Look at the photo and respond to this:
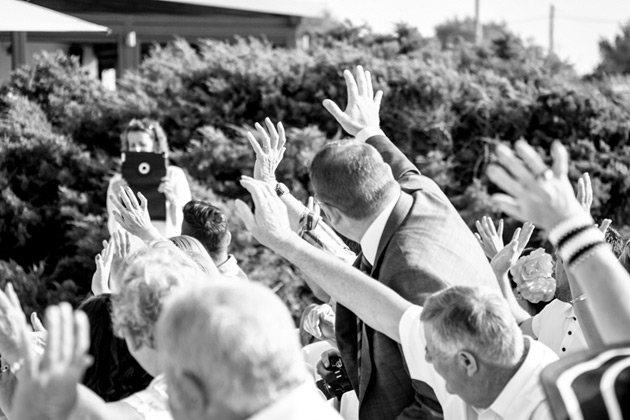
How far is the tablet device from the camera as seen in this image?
6.65 meters

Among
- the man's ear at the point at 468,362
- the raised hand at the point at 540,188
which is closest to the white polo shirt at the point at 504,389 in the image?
the man's ear at the point at 468,362

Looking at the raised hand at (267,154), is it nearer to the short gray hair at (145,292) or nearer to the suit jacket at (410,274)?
the suit jacket at (410,274)

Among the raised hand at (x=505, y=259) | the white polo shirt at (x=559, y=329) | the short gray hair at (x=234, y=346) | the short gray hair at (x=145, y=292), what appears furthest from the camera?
the raised hand at (x=505, y=259)

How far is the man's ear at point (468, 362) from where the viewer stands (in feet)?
8.79

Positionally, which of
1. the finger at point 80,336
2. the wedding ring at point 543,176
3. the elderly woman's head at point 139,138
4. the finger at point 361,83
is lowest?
the elderly woman's head at point 139,138

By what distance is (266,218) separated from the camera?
9.29 ft

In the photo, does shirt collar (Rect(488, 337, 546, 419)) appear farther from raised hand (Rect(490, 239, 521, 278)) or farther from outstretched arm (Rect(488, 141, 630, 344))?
raised hand (Rect(490, 239, 521, 278))

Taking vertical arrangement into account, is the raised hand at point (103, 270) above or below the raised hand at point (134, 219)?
below

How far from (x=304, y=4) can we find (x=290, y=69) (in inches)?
263

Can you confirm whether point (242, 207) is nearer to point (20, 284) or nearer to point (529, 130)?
point (20, 284)

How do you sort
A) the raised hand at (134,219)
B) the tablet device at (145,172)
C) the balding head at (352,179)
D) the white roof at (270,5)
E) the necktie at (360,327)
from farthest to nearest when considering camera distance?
the white roof at (270,5)
the tablet device at (145,172)
the raised hand at (134,219)
the necktie at (360,327)
the balding head at (352,179)

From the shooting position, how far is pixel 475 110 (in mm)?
8977

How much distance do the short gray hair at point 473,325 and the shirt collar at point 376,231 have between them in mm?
544

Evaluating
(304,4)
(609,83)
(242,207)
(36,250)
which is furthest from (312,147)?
(304,4)
